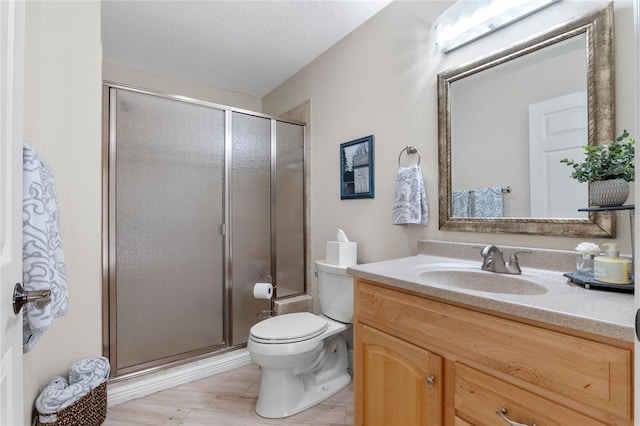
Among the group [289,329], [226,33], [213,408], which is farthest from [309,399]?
[226,33]

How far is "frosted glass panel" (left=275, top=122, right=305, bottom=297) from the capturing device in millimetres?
2467

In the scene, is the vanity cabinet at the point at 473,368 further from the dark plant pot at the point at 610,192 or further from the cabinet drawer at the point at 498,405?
the dark plant pot at the point at 610,192

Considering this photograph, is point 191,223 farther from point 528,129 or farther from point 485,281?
point 528,129

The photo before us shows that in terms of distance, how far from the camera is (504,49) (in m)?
1.30

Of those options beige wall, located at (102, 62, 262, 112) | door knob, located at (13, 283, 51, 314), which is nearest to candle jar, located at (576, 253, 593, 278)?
door knob, located at (13, 283, 51, 314)

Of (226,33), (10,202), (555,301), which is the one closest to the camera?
(10,202)

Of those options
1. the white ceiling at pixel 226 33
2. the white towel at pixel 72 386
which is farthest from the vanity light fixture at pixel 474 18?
the white towel at pixel 72 386

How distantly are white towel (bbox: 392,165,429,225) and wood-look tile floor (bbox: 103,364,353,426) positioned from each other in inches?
42.8

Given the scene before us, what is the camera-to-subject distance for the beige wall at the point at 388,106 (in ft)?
3.84

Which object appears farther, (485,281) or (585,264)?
(485,281)

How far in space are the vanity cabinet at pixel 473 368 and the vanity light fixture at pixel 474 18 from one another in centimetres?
121

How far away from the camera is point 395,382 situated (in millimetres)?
1098

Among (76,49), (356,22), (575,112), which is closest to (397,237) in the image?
(575,112)

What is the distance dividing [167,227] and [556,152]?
6.89ft
